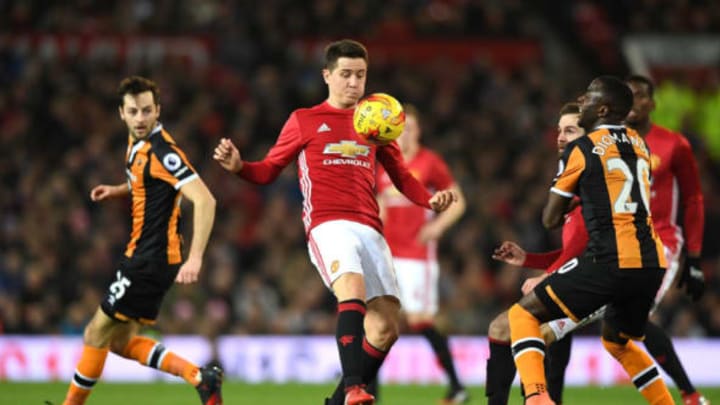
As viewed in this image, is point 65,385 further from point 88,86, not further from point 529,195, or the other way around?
point 529,195

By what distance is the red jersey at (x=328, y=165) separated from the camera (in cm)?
676

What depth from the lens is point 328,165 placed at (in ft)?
22.4

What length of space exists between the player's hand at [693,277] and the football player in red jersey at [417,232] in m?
2.33

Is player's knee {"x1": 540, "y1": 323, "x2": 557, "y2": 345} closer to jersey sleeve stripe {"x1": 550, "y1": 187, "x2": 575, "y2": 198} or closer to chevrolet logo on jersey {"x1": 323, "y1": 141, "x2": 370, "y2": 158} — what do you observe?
jersey sleeve stripe {"x1": 550, "y1": 187, "x2": 575, "y2": 198}

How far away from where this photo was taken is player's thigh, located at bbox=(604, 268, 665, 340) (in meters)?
6.10

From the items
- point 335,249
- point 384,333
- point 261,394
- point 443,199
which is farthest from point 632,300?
point 261,394

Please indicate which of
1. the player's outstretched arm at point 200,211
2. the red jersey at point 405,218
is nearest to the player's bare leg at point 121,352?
the player's outstretched arm at point 200,211

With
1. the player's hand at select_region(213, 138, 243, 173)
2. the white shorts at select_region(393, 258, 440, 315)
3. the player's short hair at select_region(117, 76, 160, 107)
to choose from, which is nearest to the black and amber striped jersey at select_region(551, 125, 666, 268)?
the player's hand at select_region(213, 138, 243, 173)

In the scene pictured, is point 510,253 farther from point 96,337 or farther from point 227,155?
point 96,337

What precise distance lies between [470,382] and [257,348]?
8.15 feet

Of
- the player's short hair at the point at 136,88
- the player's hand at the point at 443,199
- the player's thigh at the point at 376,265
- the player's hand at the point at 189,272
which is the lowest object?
the player's hand at the point at 189,272

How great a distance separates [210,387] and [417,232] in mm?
3810

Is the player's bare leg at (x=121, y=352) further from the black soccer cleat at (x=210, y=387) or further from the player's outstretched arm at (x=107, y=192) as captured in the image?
the player's outstretched arm at (x=107, y=192)

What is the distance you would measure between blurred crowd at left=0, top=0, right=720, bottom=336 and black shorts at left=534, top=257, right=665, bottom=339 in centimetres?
784
